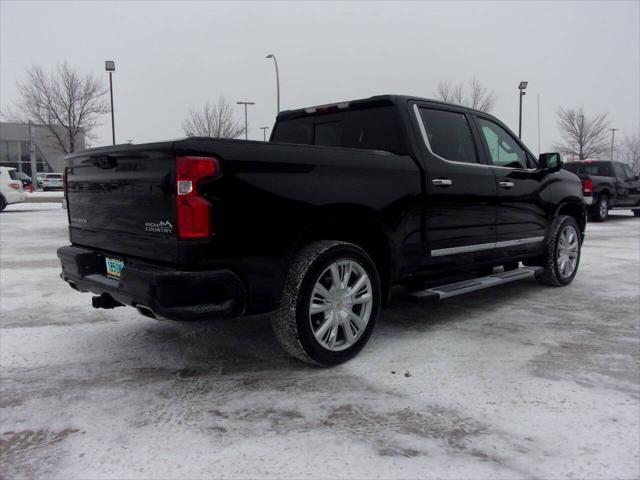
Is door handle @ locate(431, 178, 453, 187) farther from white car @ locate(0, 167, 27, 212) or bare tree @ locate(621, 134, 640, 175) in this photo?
bare tree @ locate(621, 134, 640, 175)

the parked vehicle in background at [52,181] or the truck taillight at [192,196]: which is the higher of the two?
the parked vehicle in background at [52,181]

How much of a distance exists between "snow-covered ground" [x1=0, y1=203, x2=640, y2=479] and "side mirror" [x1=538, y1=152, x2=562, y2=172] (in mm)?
1532

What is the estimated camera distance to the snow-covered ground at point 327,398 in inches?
94.4

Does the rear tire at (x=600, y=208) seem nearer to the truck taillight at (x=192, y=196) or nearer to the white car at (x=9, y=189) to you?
the truck taillight at (x=192, y=196)

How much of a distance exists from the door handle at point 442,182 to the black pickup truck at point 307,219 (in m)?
0.01

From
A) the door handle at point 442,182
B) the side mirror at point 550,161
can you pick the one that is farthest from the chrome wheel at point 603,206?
the door handle at point 442,182

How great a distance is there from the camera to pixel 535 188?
558 centimetres

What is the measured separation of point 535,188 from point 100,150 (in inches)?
169

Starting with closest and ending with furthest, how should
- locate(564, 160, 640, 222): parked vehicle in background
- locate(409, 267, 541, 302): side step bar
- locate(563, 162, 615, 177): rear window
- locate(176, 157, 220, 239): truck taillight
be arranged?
1. locate(176, 157, 220, 239): truck taillight
2. locate(409, 267, 541, 302): side step bar
3. locate(564, 160, 640, 222): parked vehicle in background
4. locate(563, 162, 615, 177): rear window

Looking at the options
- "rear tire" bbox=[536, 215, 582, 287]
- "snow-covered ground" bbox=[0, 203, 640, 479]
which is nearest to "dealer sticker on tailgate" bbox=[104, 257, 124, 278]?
"snow-covered ground" bbox=[0, 203, 640, 479]

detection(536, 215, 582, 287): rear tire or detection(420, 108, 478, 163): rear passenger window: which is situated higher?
detection(420, 108, 478, 163): rear passenger window

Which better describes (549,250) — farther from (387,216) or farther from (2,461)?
(2,461)

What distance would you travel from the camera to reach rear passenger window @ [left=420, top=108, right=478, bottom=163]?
14.5 ft

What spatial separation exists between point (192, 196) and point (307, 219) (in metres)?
0.80
